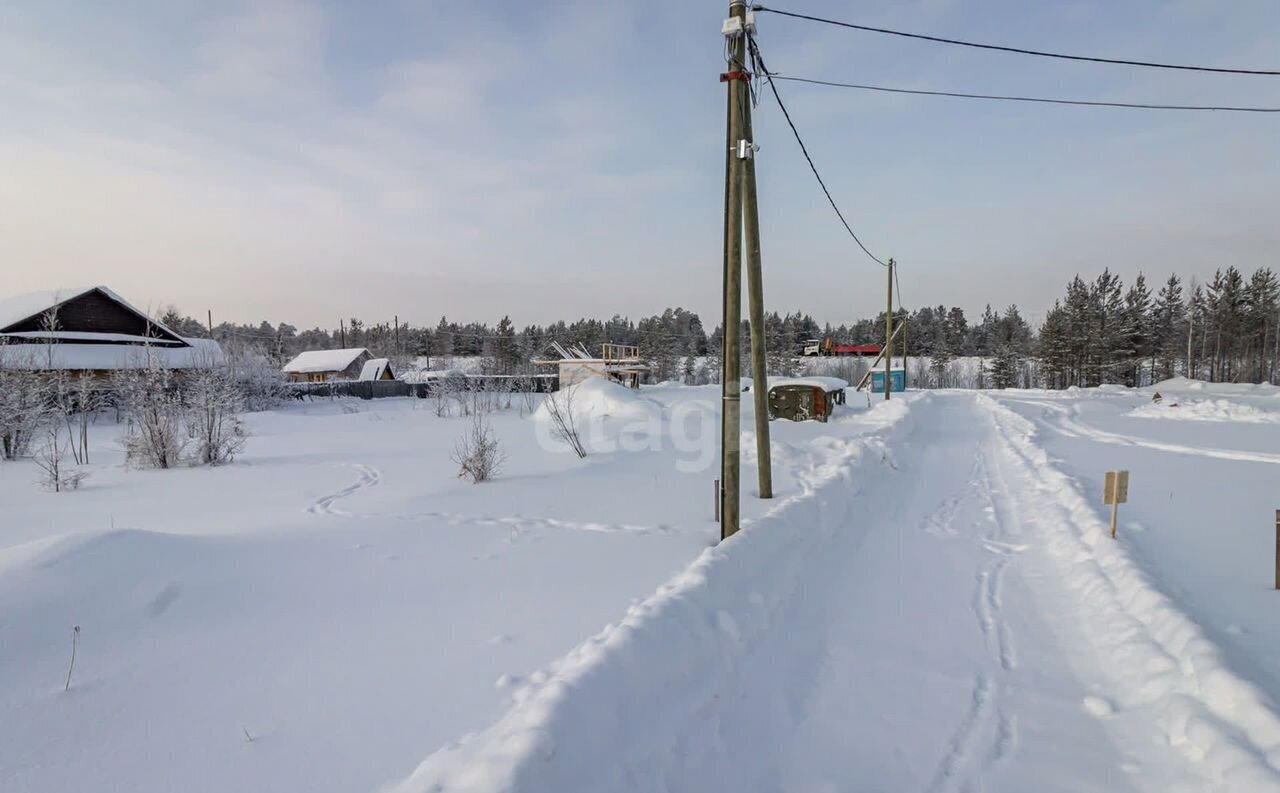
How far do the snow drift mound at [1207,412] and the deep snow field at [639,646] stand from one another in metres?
18.5

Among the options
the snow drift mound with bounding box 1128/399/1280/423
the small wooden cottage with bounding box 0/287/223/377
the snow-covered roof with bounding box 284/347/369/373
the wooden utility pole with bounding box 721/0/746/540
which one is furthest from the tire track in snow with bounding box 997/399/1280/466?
the snow-covered roof with bounding box 284/347/369/373

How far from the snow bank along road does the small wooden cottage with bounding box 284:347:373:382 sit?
2267 inches

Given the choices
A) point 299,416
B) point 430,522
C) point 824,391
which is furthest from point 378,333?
point 430,522

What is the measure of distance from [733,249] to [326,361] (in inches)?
2320

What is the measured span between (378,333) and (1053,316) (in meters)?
101

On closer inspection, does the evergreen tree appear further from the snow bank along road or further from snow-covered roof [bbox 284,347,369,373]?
the snow bank along road

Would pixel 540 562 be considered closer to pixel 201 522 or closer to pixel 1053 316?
pixel 201 522

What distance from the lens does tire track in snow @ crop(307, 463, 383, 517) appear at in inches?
320

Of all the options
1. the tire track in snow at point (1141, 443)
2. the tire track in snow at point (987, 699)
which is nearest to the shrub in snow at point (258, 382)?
the tire track in snow at point (987, 699)

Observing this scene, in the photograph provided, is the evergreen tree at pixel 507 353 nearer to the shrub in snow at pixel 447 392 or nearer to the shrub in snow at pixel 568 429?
the shrub in snow at pixel 447 392

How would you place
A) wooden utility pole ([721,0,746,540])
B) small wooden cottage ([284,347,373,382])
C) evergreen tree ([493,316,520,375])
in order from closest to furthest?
wooden utility pole ([721,0,746,540]) < small wooden cottage ([284,347,373,382]) < evergreen tree ([493,316,520,375])

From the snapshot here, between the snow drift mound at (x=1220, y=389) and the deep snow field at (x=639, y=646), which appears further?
the snow drift mound at (x=1220, y=389)

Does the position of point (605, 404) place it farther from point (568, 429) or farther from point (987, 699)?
point (987, 699)

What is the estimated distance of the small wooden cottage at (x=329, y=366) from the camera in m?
55.2
